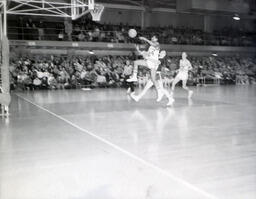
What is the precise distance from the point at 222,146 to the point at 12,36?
21499 millimetres

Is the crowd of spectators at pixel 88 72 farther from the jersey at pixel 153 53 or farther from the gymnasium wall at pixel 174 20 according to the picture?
the jersey at pixel 153 53

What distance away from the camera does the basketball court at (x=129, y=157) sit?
11.3 feet

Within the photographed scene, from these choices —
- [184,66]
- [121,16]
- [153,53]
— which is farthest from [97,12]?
[121,16]

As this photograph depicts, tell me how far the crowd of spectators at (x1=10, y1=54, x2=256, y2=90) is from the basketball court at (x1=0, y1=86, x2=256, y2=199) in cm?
1247

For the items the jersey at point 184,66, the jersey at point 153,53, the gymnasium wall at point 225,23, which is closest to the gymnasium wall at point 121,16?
the gymnasium wall at point 225,23

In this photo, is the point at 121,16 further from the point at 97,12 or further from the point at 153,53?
the point at 153,53

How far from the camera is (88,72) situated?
2198 cm

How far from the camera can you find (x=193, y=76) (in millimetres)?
25109

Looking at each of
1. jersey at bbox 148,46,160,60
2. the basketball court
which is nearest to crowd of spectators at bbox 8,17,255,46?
jersey at bbox 148,46,160,60

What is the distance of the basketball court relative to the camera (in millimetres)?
3443

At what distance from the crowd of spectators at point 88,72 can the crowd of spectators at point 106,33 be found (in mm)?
1449

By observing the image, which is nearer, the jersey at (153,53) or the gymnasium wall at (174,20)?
the jersey at (153,53)

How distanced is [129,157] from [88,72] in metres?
17.7

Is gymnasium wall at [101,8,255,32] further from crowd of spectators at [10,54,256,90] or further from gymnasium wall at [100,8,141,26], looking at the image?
crowd of spectators at [10,54,256,90]
